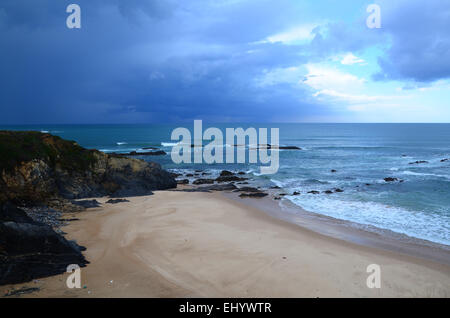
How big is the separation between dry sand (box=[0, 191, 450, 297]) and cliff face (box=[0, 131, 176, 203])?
3.97 meters

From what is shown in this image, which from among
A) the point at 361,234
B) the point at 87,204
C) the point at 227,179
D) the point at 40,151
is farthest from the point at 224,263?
the point at 227,179

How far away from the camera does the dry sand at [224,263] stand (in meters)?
7.23

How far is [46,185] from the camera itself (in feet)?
52.2

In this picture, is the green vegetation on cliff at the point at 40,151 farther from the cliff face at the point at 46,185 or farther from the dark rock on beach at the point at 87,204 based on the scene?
the dark rock on beach at the point at 87,204

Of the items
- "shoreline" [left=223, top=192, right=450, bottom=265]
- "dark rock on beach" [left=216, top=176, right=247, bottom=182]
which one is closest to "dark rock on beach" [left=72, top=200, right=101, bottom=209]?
"shoreline" [left=223, top=192, right=450, bottom=265]

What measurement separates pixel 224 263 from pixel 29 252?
5240 millimetres

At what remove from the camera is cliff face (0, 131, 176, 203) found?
14781mm

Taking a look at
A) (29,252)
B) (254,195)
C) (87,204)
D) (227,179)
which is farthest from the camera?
(227,179)

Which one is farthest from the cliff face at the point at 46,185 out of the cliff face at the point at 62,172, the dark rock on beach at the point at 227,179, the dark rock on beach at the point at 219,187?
the dark rock on beach at the point at 227,179

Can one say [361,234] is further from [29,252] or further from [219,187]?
[219,187]

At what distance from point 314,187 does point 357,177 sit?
760 centimetres
